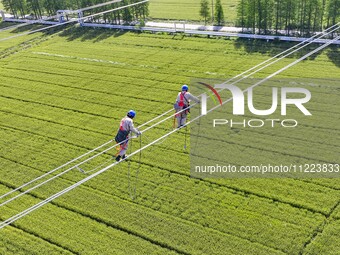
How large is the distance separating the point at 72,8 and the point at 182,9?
666 inches

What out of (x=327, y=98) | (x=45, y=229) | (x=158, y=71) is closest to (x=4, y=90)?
(x=158, y=71)

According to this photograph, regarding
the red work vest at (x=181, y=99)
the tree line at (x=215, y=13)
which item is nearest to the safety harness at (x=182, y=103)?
the red work vest at (x=181, y=99)

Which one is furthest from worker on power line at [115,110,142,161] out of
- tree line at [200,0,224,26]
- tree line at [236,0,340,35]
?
tree line at [200,0,224,26]

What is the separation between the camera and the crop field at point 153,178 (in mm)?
17906

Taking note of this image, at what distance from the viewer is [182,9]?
204 feet

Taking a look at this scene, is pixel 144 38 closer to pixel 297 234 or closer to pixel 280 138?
pixel 280 138

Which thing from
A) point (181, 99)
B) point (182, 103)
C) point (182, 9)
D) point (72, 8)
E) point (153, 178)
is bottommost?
point (153, 178)

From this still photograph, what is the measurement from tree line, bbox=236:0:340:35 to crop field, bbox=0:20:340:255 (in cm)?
493

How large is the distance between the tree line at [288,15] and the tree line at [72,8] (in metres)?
15.1

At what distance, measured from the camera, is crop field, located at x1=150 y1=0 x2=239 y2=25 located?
2205 inches

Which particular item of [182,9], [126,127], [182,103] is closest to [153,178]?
[182,103]

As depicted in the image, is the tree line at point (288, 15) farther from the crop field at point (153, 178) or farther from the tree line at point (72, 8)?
the tree line at point (72, 8)

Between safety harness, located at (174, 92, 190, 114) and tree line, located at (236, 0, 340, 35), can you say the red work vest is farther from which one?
tree line, located at (236, 0, 340, 35)

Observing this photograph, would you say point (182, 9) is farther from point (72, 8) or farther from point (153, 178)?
point (153, 178)
